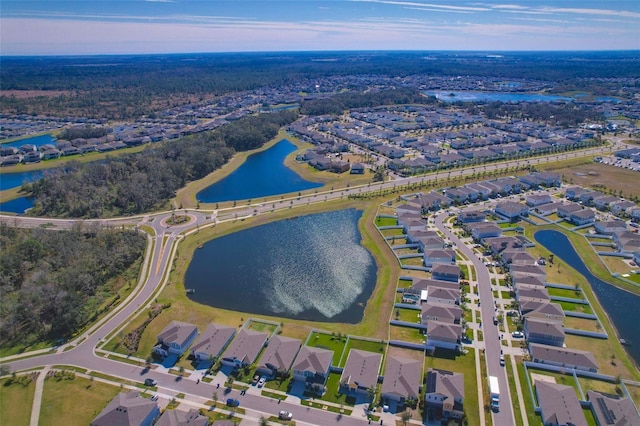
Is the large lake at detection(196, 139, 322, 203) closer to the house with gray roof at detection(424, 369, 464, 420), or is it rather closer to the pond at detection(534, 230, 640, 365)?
the pond at detection(534, 230, 640, 365)

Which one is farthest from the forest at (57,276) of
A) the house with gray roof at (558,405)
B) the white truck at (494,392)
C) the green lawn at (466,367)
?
the house with gray roof at (558,405)

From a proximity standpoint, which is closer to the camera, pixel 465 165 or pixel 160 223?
pixel 160 223

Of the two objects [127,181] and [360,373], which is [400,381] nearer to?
[360,373]

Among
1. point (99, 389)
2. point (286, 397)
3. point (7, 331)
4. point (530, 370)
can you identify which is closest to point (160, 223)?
point (7, 331)

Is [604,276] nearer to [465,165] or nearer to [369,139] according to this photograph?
[465,165]

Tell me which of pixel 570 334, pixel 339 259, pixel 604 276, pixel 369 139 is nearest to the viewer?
pixel 570 334

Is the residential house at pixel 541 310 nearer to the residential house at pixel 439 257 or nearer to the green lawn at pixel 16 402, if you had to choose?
the residential house at pixel 439 257

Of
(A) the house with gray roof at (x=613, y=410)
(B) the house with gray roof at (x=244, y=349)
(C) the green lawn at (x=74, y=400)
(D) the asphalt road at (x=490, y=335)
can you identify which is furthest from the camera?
(B) the house with gray roof at (x=244, y=349)
